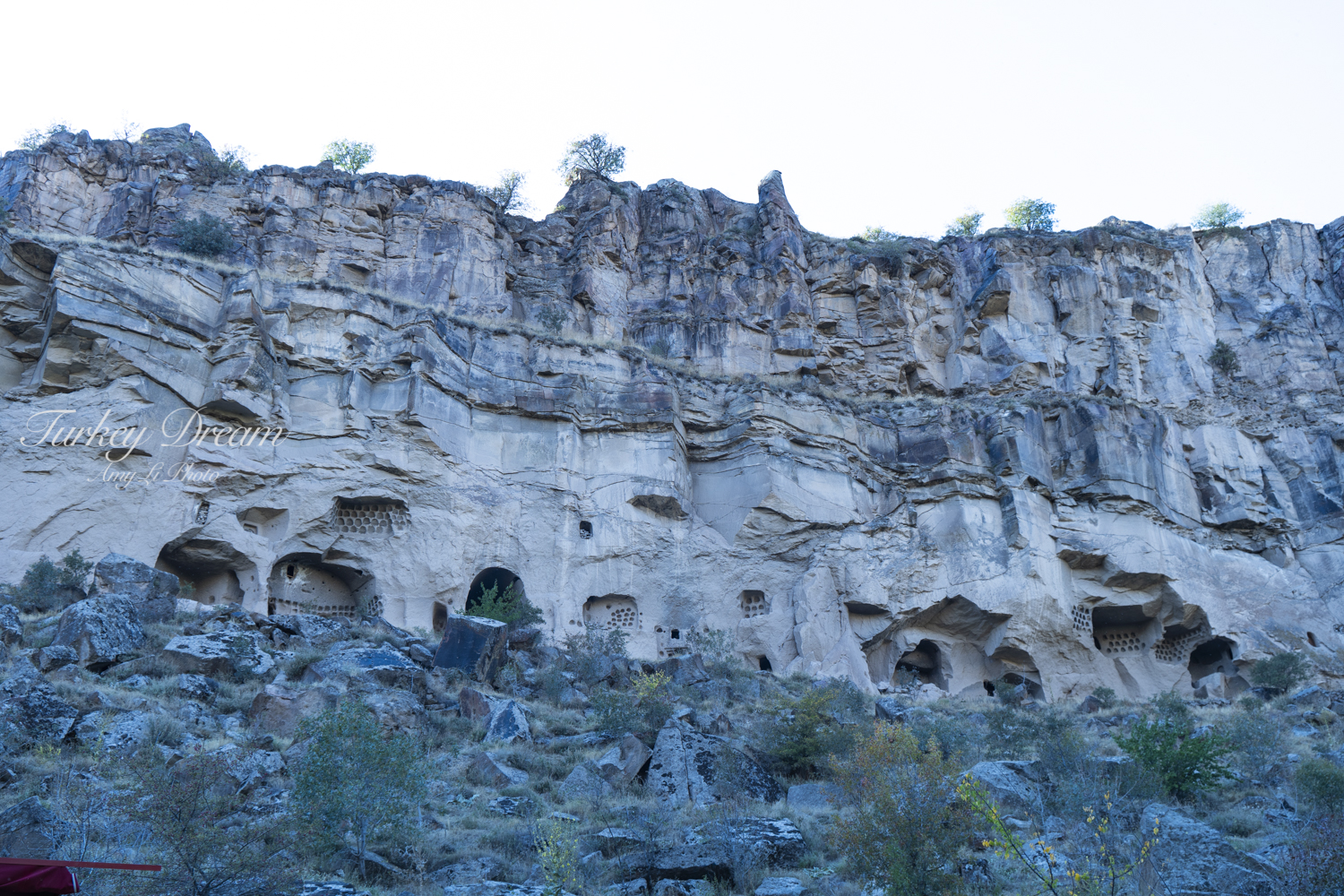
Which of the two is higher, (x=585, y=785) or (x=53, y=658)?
(x=53, y=658)

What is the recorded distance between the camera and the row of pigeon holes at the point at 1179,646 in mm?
27766

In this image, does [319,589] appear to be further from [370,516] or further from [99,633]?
[99,633]

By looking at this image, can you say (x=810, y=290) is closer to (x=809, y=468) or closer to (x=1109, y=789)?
(x=809, y=468)

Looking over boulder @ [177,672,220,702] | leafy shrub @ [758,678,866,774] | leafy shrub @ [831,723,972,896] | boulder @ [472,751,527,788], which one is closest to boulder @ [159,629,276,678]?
boulder @ [177,672,220,702]

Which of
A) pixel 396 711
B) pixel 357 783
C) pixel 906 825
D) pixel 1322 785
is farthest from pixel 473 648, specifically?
pixel 1322 785

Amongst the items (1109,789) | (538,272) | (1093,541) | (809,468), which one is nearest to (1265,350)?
(1093,541)

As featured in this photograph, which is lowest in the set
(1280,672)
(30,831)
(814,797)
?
(30,831)

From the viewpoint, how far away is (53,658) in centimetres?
1412

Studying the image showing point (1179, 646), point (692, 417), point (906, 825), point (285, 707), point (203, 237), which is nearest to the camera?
point (906, 825)

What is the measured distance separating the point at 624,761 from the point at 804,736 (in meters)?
2.82

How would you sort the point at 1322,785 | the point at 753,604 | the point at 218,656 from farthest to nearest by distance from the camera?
the point at 753,604, the point at 218,656, the point at 1322,785

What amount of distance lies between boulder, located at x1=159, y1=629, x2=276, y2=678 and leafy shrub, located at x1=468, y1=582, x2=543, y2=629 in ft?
19.3

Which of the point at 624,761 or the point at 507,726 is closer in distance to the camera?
the point at 624,761

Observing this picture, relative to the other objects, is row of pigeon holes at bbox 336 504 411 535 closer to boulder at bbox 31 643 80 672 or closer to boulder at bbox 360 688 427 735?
boulder at bbox 31 643 80 672
